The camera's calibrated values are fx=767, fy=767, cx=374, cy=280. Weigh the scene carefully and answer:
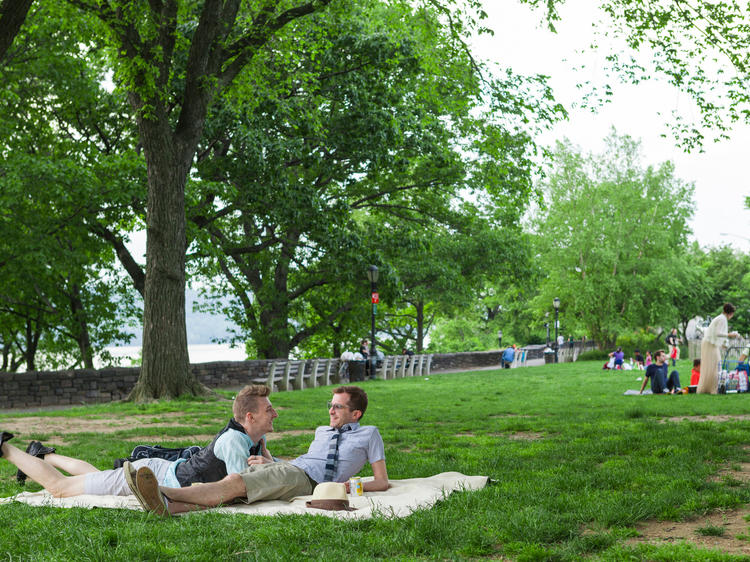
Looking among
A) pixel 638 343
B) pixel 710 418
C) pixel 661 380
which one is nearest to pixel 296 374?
pixel 661 380

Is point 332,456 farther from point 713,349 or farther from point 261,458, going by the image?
point 713,349

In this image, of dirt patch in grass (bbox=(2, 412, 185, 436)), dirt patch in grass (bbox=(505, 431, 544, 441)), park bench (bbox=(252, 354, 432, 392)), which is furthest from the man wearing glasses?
park bench (bbox=(252, 354, 432, 392))

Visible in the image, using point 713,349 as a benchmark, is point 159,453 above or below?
below

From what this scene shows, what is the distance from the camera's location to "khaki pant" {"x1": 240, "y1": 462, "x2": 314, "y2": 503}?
5164mm

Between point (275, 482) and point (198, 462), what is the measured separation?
1.83 feet

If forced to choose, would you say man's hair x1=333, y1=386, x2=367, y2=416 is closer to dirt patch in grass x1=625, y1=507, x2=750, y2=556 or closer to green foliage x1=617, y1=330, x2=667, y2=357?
dirt patch in grass x1=625, y1=507, x2=750, y2=556

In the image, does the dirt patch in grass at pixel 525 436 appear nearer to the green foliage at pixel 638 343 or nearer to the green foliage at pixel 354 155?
the green foliage at pixel 354 155

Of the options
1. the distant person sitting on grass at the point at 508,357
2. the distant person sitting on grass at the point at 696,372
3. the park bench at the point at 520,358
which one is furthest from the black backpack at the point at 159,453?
the park bench at the point at 520,358

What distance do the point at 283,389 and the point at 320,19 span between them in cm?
1074

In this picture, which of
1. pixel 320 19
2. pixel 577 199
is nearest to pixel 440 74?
pixel 320 19

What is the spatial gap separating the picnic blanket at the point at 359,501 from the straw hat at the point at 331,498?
6cm

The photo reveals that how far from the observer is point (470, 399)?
16234 millimetres

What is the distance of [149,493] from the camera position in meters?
4.63

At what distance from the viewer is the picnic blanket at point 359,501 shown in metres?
4.88
